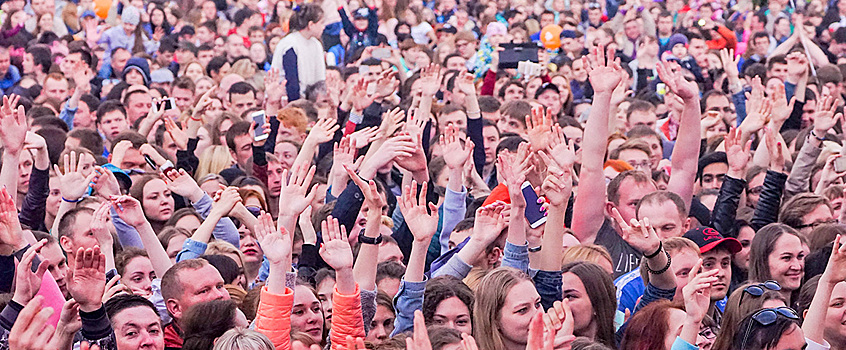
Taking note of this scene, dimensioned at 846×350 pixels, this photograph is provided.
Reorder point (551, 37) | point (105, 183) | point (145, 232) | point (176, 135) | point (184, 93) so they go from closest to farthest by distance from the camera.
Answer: point (145, 232) → point (105, 183) → point (176, 135) → point (184, 93) → point (551, 37)

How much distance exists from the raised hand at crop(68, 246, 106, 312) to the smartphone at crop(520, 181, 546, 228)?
201cm

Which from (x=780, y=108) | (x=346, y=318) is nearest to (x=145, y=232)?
(x=346, y=318)

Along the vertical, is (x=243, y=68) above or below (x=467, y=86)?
below

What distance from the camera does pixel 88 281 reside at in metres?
4.36

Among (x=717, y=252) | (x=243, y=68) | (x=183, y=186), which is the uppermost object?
(x=717, y=252)

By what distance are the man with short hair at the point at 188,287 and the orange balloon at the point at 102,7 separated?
13677mm

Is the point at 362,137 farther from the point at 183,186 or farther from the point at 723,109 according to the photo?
the point at 723,109

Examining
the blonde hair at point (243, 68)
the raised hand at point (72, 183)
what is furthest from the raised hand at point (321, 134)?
the blonde hair at point (243, 68)

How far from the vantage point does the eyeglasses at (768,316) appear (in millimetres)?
4273

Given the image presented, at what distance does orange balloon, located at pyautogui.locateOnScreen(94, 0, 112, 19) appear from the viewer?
18.2 meters

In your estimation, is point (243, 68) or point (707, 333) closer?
point (707, 333)

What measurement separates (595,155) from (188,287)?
2.24 m

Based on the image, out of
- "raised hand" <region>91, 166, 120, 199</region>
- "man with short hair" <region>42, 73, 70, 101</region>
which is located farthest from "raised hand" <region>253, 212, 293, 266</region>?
"man with short hair" <region>42, 73, 70, 101</region>

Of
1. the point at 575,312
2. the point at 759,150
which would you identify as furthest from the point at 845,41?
the point at 575,312
